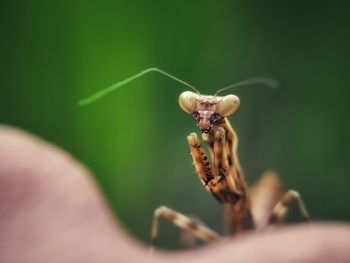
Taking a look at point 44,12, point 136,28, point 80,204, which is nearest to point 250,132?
point 136,28

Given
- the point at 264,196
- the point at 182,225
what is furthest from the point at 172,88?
the point at 264,196

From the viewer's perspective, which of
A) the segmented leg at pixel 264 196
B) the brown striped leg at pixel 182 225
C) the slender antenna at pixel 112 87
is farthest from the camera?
the segmented leg at pixel 264 196

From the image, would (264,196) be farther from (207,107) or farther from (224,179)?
(207,107)

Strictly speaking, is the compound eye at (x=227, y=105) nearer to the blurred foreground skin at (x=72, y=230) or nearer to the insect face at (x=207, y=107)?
the insect face at (x=207, y=107)

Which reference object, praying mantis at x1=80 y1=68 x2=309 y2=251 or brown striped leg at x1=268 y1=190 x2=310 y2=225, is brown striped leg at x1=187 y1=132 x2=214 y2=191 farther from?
brown striped leg at x1=268 y1=190 x2=310 y2=225

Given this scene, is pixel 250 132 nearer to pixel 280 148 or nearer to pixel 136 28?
pixel 280 148

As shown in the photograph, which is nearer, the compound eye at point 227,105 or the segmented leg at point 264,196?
the compound eye at point 227,105

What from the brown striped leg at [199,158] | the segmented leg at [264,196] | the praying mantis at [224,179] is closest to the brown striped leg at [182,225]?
the praying mantis at [224,179]
